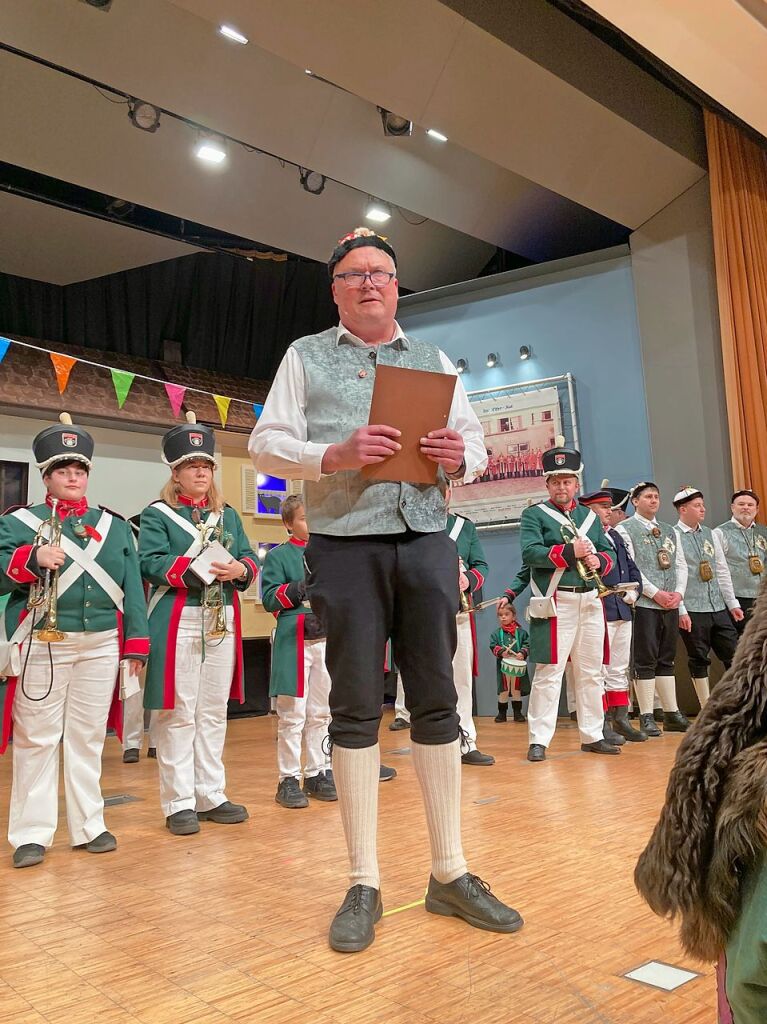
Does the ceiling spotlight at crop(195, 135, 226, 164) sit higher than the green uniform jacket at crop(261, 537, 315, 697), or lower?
higher

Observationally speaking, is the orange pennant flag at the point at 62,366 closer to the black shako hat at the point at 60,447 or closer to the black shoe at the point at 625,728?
the black shako hat at the point at 60,447

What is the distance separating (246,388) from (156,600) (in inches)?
240

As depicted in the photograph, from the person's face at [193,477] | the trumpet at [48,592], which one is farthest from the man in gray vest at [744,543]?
the trumpet at [48,592]

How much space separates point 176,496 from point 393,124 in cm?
389

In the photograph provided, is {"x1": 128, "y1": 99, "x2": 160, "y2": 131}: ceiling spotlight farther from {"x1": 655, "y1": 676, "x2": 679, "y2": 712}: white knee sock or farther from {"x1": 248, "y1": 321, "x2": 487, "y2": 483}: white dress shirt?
{"x1": 655, "y1": 676, "x2": 679, "y2": 712}: white knee sock

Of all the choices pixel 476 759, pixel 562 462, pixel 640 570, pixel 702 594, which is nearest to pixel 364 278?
pixel 562 462

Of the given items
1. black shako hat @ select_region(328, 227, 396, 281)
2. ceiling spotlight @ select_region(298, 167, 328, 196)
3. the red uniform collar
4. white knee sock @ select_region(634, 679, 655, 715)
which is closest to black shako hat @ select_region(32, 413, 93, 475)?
the red uniform collar

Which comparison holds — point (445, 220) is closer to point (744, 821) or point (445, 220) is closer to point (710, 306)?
point (710, 306)

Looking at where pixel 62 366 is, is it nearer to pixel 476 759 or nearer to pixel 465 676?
pixel 465 676

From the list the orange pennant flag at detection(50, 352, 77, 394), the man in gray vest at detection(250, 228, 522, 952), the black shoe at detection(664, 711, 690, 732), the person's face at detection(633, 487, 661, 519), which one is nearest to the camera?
the man in gray vest at detection(250, 228, 522, 952)

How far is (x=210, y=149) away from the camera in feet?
20.1

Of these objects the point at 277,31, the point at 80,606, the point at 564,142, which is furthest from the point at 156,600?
the point at 564,142

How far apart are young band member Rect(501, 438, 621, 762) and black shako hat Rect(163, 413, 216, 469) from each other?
6.51 feet

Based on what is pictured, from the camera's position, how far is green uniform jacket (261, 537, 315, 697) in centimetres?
371
